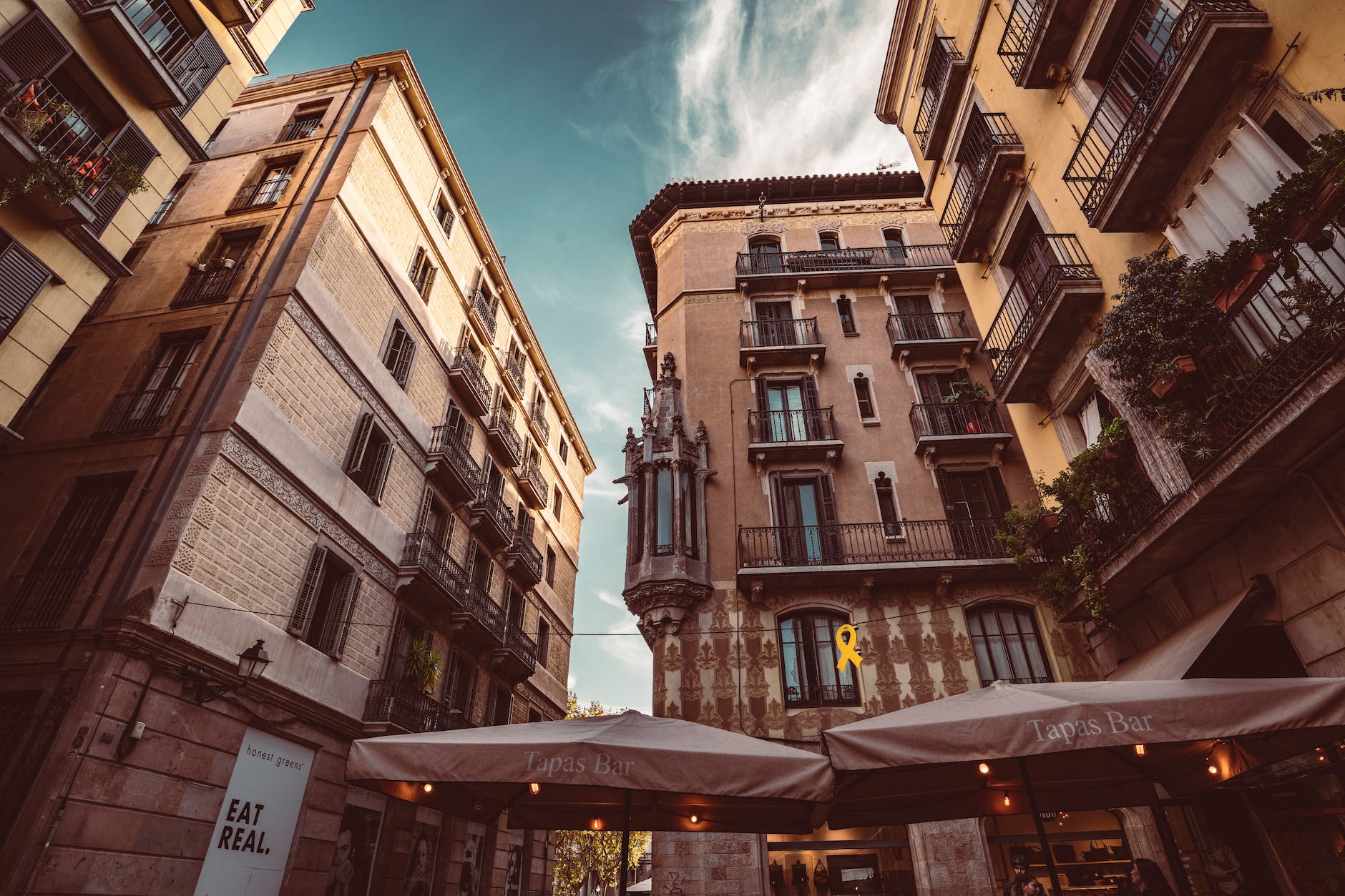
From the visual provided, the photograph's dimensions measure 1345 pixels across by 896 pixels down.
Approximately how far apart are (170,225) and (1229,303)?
23133 millimetres

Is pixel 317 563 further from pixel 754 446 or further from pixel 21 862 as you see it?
pixel 754 446

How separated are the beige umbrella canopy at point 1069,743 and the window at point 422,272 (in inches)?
762

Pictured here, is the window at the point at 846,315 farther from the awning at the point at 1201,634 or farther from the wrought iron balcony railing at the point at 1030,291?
the awning at the point at 1201,634

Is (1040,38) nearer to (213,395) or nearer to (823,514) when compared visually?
(823,514)

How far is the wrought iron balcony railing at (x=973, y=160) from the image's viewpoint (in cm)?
1447

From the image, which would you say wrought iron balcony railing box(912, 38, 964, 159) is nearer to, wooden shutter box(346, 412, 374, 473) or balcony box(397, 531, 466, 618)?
wooden shutter box(346, 412, 374, 473)

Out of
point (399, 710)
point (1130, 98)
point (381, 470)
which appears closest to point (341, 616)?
point (399, 710)

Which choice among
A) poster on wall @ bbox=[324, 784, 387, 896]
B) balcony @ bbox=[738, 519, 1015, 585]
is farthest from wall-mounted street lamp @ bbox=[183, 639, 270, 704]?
balcony @ bbox=[738, 519, 1015, 585]

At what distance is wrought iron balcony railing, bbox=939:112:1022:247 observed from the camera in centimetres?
1447

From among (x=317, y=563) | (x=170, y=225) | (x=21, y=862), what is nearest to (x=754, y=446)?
(x=317, y=563)

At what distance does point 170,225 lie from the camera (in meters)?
18.4

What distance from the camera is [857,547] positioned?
16.5 metres

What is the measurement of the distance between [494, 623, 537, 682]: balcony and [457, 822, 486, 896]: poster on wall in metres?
4.90

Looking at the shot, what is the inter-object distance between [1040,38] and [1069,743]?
12.3 meters
